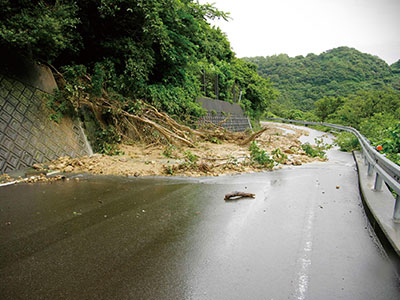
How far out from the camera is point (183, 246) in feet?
12.4

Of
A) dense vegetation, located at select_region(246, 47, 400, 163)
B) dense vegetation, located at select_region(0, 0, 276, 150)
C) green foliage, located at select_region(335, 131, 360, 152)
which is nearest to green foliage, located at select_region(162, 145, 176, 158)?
dense vegetation, located at select_region(0, 0, 276, 150)

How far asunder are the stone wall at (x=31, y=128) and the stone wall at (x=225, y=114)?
28.7 feet

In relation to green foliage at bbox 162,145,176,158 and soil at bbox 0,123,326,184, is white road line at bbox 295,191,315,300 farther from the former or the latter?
green foliage at bbox 162,145,176,158

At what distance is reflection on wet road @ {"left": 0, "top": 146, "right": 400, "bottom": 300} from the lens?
112 inches

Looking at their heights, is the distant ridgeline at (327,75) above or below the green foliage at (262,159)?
above

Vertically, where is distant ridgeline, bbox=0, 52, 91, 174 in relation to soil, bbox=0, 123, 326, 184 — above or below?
above

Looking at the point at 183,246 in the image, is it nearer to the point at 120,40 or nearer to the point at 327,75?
the point at 120,40

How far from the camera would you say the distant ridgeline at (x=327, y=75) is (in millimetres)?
58750

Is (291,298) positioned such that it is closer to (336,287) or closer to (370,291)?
(336,287)

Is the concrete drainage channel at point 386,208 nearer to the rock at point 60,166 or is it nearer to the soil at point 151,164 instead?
the soil at point 151,164

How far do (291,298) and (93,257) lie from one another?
90.7 inches

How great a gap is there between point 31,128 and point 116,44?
206 inches

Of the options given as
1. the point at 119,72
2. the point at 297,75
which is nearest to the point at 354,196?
the point at 119,72

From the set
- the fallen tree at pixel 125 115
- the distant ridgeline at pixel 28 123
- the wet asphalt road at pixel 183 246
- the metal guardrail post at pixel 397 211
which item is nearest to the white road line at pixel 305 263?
the wet asphalt road at pixel 183 246
